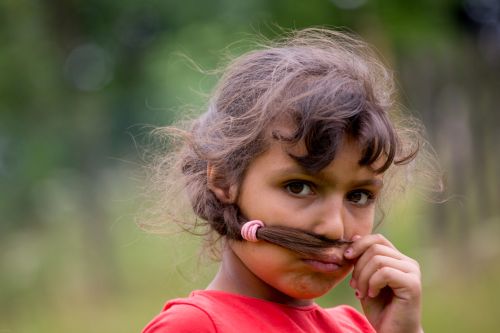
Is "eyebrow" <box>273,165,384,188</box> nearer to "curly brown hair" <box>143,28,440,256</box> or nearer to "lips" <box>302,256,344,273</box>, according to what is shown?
"curly brown hair" <box>143,28,440,256</box>

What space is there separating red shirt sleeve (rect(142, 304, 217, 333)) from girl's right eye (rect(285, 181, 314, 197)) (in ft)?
1.24

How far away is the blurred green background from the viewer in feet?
32.1

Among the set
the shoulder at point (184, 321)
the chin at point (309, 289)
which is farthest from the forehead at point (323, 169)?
the shoulder at point (184, 321)

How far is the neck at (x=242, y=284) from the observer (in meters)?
2.46

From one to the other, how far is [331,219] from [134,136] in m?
7.65

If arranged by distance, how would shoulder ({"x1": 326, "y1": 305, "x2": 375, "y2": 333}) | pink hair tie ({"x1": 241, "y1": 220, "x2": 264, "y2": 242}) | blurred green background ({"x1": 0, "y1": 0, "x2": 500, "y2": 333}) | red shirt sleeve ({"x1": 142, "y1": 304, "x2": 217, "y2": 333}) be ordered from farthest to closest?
blurred green background ({"x1": 0, "y1": 0, "x2": 500, "y2": 333})
shoulder ({"x1": 326, "y1": 305, "x2": 375, "y2": 333})
pink hair tie ({"x1": 241, "y1": 220, "x2": 264, "y2": 242})
red shirt sleeve ({"x1": 142, "y1": 304, "x2": 217, "y2": 333})

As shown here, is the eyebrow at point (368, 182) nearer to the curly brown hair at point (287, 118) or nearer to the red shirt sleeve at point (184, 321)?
the curly brown hair at point (287, 118)

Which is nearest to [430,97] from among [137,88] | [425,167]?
[137,88]

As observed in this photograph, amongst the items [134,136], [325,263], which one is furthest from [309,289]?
[134,136]

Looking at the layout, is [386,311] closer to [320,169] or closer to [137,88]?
[320,169]

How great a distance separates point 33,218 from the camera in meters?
13.6

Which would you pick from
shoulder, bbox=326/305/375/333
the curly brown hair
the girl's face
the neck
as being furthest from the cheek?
shoulder, bbox=326/305/375/333

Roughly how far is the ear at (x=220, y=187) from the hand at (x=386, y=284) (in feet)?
1.17

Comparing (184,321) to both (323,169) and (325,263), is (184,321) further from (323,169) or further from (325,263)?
(323,169)
